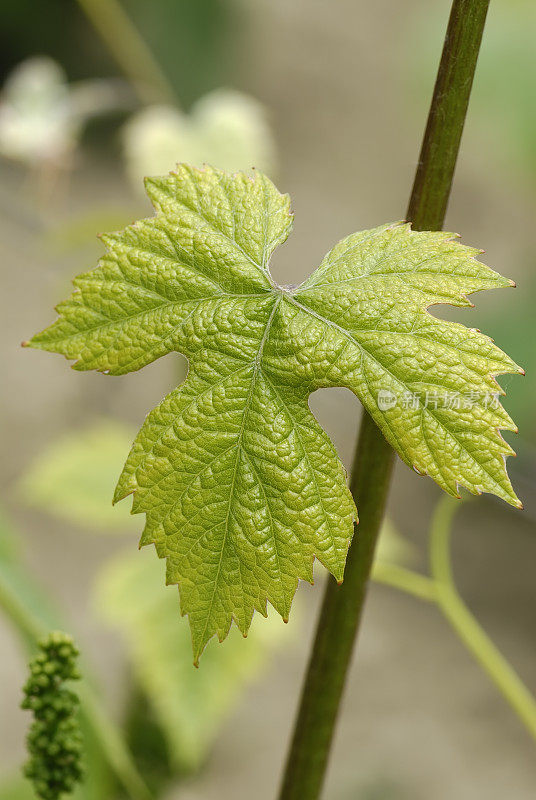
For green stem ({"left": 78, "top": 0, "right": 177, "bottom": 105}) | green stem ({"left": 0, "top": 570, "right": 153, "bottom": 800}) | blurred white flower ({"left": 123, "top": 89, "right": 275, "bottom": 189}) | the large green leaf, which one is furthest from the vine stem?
green stem ({"left": 78, "top": 0, "right": 177, "bottom": 105})

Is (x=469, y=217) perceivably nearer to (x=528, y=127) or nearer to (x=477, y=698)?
(x=528, y=127)

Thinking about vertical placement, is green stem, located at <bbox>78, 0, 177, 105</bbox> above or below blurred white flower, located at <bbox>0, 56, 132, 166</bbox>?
above

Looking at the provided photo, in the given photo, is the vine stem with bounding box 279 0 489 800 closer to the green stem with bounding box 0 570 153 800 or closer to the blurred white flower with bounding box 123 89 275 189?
the green stem with bounding box 0 570 153 800

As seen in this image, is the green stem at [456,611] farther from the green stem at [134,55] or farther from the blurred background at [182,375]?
the green stem at [134,55]

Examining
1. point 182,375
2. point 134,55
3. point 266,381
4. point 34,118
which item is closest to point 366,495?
point 266,381

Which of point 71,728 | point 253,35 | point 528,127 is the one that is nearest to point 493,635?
point 528,127

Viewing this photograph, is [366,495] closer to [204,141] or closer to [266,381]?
[266,381]

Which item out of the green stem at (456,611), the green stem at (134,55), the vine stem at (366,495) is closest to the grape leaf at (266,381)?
the vine stem at (366,495)
